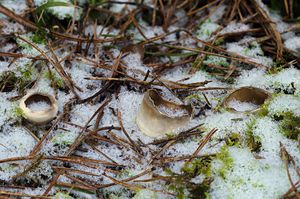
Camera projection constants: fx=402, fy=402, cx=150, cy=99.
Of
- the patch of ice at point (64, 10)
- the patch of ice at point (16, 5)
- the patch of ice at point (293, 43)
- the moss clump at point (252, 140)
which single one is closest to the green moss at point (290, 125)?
the moss clump at point (252, 140)

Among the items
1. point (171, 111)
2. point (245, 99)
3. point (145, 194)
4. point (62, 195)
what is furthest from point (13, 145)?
point (245, 99)

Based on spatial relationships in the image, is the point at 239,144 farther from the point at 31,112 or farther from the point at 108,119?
the point at 31,112

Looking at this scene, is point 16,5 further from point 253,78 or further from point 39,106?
point 253,78

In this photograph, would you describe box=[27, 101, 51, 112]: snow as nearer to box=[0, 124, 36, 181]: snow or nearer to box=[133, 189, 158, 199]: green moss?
box=[0, 124, 36, 181]: snow

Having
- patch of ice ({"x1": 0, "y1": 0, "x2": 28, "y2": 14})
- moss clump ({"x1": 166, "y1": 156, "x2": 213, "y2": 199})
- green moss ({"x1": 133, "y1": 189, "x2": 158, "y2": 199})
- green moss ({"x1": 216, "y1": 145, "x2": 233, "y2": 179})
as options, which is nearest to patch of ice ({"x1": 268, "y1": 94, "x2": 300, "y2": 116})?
green moss ({"x1": 216, "y1": 145, "x2": 233, "y2": 179})

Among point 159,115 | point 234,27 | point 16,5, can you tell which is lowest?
point 159,115

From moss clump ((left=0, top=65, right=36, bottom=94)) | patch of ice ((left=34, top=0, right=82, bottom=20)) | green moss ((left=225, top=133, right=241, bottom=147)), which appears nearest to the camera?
green moss ((left=225, top=133, right=241, bottom=147))
